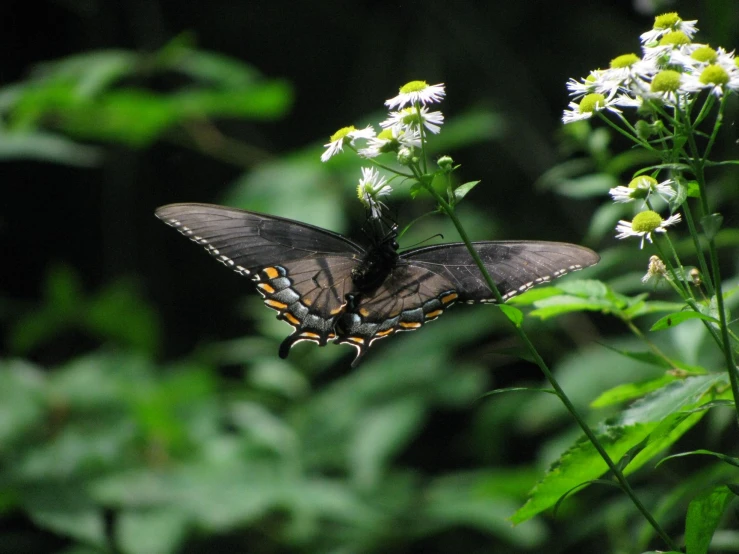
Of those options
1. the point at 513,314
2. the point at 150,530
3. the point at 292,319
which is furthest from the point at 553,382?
the point at 150,530

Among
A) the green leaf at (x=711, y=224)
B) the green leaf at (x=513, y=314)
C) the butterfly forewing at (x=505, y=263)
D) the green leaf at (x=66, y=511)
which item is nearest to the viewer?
the green leaf at (x=711, y=224)

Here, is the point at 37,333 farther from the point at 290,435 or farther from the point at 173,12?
the point at 173,12

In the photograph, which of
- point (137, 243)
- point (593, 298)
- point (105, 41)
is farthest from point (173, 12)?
point (593, 298)

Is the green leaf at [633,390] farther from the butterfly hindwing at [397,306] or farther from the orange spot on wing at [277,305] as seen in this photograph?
the orange spot on wing at [277,305]

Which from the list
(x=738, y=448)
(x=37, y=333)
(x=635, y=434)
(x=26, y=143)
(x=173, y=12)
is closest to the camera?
(x=635, y=434)

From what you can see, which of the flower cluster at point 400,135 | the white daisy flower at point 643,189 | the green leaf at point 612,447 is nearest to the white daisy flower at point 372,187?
the flower cluster at point 400,135

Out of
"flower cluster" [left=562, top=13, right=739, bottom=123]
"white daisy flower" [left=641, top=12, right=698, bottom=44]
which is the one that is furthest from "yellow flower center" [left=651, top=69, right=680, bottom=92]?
"white daisy flower" [left=641, top=12, right=698, bottom=44]

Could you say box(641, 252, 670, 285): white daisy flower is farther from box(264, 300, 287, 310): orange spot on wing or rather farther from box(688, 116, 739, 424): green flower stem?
box(264, 300, 287, 310): orange spot on wing

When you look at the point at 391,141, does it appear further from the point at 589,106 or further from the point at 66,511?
the point at 66,511
